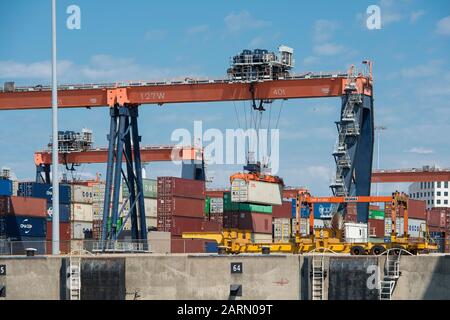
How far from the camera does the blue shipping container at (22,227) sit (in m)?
84.9

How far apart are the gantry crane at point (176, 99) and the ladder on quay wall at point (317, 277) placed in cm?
2632

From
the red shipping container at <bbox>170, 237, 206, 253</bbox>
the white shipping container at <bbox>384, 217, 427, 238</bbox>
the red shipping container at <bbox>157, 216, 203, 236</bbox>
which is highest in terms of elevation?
the red shipping container at <bbox>170, 237, 206, 253</bbox>

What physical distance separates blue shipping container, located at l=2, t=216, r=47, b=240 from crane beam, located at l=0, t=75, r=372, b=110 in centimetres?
889

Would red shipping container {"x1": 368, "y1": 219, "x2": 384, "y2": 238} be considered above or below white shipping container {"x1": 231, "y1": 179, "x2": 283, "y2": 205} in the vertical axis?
below

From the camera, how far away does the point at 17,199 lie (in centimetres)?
8625

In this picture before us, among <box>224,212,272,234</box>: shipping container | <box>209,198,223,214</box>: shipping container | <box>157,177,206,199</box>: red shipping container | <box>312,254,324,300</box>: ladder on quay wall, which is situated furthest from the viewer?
<box>209,198,223,214</box>: shipping container

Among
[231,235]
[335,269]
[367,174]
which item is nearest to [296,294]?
[335,269]

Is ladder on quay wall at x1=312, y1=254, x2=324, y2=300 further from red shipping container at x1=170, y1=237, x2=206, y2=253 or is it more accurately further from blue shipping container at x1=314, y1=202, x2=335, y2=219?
Answer: blue shipping container at x1=314, y1=202, x2=335, y2=219

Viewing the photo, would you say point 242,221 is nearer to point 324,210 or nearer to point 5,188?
point 324,210

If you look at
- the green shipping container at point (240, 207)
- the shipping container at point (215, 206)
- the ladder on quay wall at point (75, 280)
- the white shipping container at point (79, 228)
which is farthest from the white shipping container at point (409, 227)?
the ladder on quay wall at point (75, 280)

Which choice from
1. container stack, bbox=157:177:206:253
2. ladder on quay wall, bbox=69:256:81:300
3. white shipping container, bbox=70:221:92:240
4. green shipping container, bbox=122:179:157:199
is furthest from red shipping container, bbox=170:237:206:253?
green shipping container, bbox=122:179:157:199

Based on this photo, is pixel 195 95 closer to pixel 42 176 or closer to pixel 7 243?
pixel 7 243

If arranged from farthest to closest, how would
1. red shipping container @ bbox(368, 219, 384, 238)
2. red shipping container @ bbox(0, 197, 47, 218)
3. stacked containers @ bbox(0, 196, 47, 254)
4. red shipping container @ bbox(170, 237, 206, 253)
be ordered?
red shipping container @ bbox(368, 219, 384, 238) → red shipping container @ bbox(0, 197, 47, 218) → stacked containers @ bbox(0, 196, 47, 254) → red shipping container @ bbox(170, 237, 206, 253)

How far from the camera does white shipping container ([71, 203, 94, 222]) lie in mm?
95844
